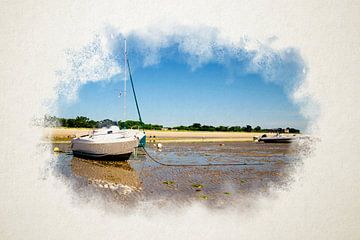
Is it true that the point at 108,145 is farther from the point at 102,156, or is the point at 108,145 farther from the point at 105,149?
the point at 102,156

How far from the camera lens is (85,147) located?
6.93 metres

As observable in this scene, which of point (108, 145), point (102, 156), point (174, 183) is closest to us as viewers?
point (174, 183)

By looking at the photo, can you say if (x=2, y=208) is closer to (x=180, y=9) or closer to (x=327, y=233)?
(x=180, y=9)

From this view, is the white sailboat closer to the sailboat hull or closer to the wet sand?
the sailboat hull

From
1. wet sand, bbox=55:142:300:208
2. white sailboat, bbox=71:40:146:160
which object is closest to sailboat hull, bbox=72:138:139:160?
white sailboat, bbox=71:40:146:160

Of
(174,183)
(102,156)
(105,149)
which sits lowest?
(174,183)

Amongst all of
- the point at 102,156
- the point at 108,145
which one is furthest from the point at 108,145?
the point at 102,156

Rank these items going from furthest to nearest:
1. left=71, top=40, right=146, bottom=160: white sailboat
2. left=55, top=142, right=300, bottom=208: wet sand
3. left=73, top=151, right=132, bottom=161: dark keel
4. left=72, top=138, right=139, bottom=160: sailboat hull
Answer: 1. left=73, top=151, right=132, bottom=161: dark keel
2. left=72, top=138, right=139, bottom=160: sailboat hull
3. left=71, top=40, right=146, bottom=160: white sailboat
4. left=55, top=142, right=300, bottom=208: wet sand

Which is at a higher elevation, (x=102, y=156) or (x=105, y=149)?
(x=105, y=149)

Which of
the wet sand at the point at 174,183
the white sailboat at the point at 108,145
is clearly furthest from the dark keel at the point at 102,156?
the wet sand at the point at 174,183

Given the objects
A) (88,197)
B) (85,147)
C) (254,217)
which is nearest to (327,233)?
(254,217)

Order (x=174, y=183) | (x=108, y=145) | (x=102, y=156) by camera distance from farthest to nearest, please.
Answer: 1. (x=102, y=156)
2. (x=108, y=145)
3. (x=174, y=183)

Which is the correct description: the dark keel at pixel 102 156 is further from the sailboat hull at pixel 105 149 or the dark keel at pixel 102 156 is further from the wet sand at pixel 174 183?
the wet sand at pixel 174 183

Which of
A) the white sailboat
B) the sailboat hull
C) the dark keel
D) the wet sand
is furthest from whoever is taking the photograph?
the dark keel
